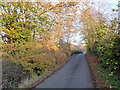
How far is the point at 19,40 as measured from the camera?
253 inches

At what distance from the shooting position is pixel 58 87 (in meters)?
5.64

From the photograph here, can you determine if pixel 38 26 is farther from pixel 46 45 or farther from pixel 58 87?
pixel 58 87

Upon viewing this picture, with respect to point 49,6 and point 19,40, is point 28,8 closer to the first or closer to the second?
point 49,6

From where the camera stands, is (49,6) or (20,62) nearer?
(20,62)

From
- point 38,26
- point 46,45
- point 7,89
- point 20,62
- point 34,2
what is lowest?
point 7,89

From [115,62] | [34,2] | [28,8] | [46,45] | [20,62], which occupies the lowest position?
[115,62]

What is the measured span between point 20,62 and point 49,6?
11.9ft

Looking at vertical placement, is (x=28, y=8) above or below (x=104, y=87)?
above

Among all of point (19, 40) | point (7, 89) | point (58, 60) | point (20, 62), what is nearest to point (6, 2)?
point (19, 40)

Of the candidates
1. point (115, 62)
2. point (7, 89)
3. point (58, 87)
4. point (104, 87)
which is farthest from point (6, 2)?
point (115, 62)

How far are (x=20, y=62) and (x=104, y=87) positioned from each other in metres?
4.47

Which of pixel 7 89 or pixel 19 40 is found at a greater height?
pixel 19 40

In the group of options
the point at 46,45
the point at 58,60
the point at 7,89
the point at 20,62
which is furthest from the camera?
the point at 58,60

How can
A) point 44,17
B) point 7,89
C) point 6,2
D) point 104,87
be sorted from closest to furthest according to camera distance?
point 7,89, point 104,87, point 6,2, point 44,17
